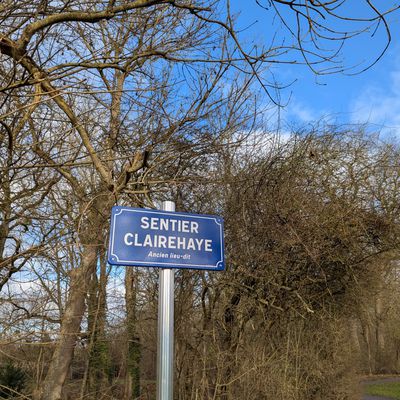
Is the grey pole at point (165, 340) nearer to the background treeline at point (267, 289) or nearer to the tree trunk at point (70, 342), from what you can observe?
the background treeline at point (267, 289)

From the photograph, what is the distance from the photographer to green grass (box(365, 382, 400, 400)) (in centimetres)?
1317

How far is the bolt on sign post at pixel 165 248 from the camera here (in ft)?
7.91

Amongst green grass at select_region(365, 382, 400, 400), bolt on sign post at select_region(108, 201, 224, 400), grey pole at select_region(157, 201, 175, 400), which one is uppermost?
bolt on sign post at select_region(108, 201, 224, 400)

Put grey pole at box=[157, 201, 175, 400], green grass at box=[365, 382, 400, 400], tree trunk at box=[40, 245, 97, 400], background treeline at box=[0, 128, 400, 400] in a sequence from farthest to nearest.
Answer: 1. green grass at box=[365, 382, 400, 400]
2. tree trunk at box=[40, 245, 97, 400]
3. background treeline at box=[0, 128, 400, 400]
4. grey pole at box=[157, 201, 175, 400]

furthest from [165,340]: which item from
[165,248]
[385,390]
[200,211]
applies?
[385,390]

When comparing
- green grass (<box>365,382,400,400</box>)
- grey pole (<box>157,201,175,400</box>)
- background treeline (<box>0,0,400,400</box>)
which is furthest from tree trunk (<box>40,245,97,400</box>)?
green grass (<box>365,382,400,400</box>)

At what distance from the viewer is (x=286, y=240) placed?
6.00 m

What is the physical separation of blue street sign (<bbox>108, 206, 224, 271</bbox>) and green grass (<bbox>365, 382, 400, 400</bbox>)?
463 inches

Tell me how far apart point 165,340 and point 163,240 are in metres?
0.55

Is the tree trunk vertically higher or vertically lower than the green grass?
higher

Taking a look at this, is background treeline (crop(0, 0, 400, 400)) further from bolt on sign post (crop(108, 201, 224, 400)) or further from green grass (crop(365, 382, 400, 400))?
green grass (crop(365, 382, 400, 400))

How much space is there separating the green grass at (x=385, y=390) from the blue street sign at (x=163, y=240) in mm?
11753

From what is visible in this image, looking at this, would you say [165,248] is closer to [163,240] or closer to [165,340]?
[163,240]

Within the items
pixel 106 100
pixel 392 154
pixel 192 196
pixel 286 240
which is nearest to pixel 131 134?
pixel 106 100
